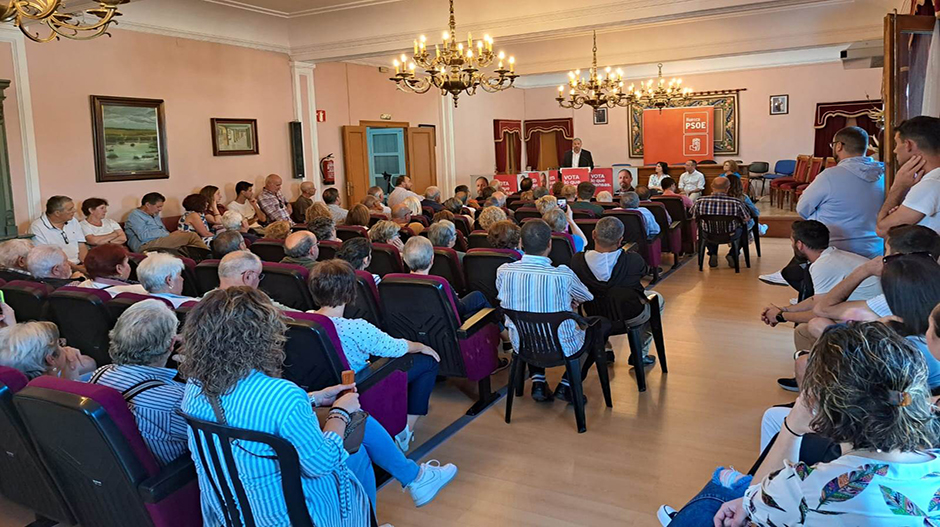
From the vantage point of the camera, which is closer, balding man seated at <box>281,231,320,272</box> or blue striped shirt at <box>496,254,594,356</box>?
blue striped shirt at <box>496,254,594,356</box>

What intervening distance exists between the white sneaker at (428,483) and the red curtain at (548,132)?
15.0 m

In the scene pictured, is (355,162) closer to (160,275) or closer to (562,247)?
(562,247)

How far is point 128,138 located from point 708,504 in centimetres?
771

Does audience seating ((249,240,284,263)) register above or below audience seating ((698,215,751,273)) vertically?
above

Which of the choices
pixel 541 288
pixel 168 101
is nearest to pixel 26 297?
pixel 541 288

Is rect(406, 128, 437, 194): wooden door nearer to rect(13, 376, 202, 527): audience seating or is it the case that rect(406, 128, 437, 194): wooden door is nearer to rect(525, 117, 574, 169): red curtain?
rect(525, 117, 574, 169): red curtain

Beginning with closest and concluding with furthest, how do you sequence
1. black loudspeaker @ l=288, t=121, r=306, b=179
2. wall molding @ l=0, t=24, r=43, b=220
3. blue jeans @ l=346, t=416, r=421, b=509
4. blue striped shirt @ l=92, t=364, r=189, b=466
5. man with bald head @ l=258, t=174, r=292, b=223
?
blue striped shirt @ l=92, t=364, r=189, b=466, blue jeans @ l=346, t=416, r=421, b=509, wall molding @ l=0, t=24, r=43, b=220, man with bald head @ l=258, t=174, r=292, b=223, black loudspeaker @ l=288, t=121, r=306, b=179

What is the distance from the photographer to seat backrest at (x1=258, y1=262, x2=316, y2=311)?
3.86 metres

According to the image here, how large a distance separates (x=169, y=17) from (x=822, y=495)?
8.53m

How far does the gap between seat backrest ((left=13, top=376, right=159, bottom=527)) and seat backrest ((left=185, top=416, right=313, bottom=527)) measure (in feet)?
0.71

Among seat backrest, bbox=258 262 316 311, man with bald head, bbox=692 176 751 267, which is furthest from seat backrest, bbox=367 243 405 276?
man with bald head, bbox=692 176 751 267

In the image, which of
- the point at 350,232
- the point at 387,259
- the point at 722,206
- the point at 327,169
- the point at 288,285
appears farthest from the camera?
the point at 327,169

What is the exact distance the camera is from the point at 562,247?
527 centimetres

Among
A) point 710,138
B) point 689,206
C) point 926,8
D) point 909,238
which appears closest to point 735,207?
A: point 689,206
